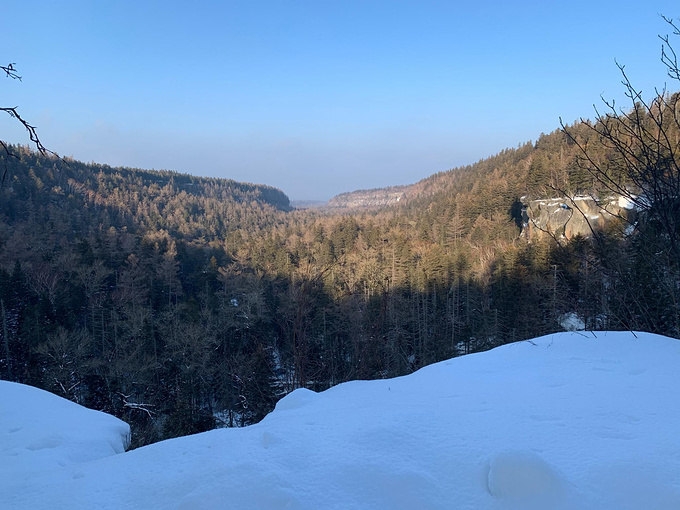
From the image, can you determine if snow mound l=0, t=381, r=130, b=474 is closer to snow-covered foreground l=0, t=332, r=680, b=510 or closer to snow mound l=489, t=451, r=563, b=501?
snow-covered foreground l=0, t=332, r=680, b=510

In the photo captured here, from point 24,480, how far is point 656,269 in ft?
19.6

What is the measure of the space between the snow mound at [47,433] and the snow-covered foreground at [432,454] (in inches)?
1.1

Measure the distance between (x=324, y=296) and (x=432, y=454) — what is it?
30679 mm

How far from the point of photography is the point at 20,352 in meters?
23.3

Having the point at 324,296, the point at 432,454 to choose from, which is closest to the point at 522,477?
the point at 432,454

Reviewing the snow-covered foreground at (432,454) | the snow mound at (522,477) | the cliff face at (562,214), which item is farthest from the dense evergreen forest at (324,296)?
the snow mound at (522,477)

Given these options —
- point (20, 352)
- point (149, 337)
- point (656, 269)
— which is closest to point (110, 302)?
point (20, 352)

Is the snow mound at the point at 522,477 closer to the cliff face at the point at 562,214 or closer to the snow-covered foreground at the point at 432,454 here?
A: the snow-covered foreground at the point at 432,454

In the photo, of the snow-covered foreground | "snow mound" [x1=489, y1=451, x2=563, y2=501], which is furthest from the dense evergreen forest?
"snow mound" [x1=489, y1=451, x2=563, y2=501]

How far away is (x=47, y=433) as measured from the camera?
3.64 meters

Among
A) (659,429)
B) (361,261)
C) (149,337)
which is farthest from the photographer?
(361,261)

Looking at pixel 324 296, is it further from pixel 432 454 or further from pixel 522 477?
pixel 522 477

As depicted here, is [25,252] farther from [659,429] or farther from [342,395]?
[659,429]

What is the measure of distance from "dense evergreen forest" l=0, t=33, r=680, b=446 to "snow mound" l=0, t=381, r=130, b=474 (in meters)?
2.44
